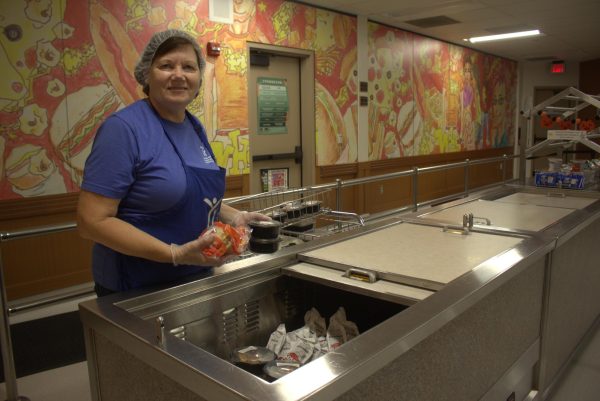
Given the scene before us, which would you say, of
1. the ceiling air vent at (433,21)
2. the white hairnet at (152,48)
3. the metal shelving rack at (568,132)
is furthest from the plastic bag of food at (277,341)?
the ceiling air vent at (433,21)

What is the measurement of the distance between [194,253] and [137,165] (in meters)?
0.29

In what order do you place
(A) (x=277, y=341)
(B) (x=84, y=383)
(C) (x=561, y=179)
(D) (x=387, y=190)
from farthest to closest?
(D) (x=387, y=190)
(C) (x=561, y=179)
(B) (x=84, y=383)
(A) (x=277, y=341)

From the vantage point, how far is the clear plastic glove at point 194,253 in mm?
1213

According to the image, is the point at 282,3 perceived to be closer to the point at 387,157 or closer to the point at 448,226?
the point at 387,157

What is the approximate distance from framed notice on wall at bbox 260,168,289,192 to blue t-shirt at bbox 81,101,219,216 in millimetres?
4012

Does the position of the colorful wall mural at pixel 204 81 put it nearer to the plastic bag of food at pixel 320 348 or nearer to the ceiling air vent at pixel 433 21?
the ceiling air vent at pixel 433 21

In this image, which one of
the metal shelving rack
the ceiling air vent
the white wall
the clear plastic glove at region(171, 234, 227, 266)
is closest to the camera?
the clear plastic glove at region(171, 234, 227, 266)

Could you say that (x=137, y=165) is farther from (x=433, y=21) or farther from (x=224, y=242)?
(x=433, y=21)

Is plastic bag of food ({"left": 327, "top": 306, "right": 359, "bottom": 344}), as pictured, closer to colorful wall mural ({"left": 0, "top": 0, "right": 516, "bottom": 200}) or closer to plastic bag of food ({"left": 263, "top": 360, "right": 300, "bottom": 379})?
plastic bag of food ({"left": 263, "top": 360, "right": 300, "bottom": 379})

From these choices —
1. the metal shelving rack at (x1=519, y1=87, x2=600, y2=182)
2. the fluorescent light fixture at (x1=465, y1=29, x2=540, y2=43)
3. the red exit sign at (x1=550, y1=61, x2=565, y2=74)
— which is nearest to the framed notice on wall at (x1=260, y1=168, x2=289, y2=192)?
the metal shelving rack at (x1=519, y1=87, x2=600, y2=182)

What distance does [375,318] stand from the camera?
1.61m

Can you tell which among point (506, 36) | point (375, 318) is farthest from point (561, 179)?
point (506, 36)

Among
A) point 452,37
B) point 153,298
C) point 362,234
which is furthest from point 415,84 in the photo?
point 153,298

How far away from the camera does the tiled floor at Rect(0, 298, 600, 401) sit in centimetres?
223
